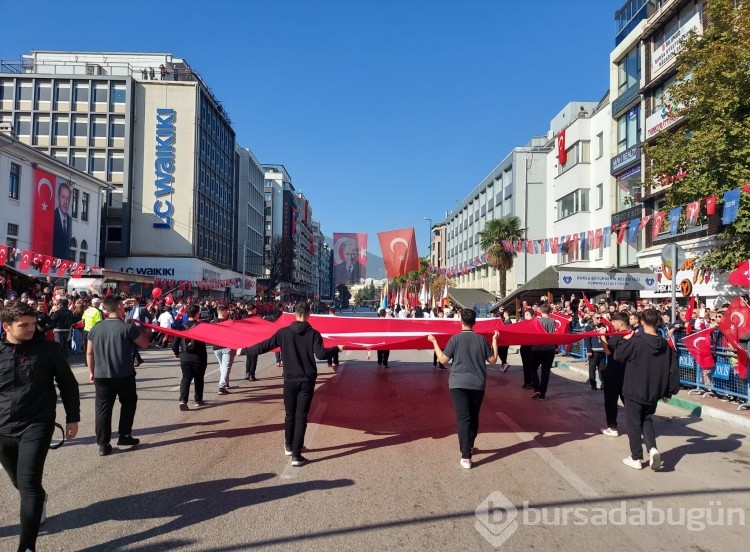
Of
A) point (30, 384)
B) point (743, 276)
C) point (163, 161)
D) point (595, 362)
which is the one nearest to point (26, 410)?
point (30, 384)

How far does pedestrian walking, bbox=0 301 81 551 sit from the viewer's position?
388 centimetres

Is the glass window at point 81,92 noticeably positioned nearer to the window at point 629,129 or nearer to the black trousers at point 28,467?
the window at point 629,129

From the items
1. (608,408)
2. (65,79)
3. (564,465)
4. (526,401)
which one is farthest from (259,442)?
(65,79)

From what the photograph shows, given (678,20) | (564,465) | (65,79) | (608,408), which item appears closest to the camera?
(564,465)

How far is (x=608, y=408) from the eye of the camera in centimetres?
814

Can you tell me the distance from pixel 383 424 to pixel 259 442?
2071 mm

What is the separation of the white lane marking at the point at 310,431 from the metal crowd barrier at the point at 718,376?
728 cm

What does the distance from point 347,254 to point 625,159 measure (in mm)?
15959

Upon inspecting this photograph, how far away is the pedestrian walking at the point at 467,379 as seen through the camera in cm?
631

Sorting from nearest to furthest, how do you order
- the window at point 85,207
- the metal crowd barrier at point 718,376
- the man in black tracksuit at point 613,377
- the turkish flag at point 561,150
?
1. the man in black tracksuit at point 613,377
2. the metal crowd barrier at point 718,376
3. the turkish flag at point 561,150
4. the window at point 85,207

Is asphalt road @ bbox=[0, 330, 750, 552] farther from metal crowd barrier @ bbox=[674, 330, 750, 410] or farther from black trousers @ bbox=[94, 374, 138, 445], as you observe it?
metal crowd barrier @ bbox=[674, 330, 750, 410]

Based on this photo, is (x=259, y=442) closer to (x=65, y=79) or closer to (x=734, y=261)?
(x=734, y=261)

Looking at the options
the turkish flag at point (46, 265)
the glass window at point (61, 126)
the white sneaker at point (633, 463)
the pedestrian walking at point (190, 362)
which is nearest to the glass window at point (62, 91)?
the glass window at point (61, 126)

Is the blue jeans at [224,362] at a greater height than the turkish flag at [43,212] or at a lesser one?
lesser
